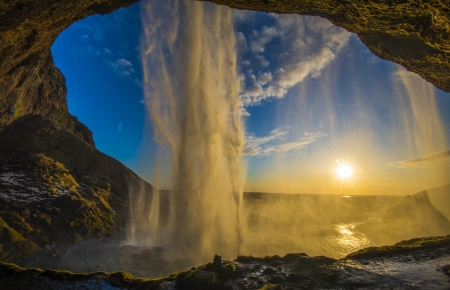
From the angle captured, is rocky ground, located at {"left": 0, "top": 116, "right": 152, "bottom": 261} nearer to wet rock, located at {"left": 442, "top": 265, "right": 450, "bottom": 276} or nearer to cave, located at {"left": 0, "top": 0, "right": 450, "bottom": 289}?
cave, located at {"left": 0, "top": 0, "right": 450, "bottom": 289}

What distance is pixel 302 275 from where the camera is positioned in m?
8.37

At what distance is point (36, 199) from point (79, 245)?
897 centimetres

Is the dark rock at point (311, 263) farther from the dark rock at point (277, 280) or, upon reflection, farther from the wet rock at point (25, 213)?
the wet rock at point (25, 213)

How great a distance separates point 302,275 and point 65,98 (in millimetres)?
58165

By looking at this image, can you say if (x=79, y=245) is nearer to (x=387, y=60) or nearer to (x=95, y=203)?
(x=95, y=203)

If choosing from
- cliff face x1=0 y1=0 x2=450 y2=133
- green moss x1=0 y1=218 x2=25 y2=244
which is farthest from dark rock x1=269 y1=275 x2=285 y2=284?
green moss x1=0 y1=218 x2=25 y2=244

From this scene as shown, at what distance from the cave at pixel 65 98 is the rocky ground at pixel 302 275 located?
0.22 meters

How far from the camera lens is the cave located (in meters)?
8.94

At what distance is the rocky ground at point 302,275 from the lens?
7.17 meters

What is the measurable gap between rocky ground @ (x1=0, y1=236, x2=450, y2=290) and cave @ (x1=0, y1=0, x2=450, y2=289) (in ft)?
A: 0.72

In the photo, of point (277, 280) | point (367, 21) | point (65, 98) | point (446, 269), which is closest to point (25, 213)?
point (277, 280)

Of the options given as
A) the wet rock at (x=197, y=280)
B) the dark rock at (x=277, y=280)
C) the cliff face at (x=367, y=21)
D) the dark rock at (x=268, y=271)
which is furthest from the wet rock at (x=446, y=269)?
the cliff face at (x=367, y=21)

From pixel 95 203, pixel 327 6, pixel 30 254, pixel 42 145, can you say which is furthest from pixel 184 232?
pixel 42 145

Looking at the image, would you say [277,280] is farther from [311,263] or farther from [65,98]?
[65,98]
